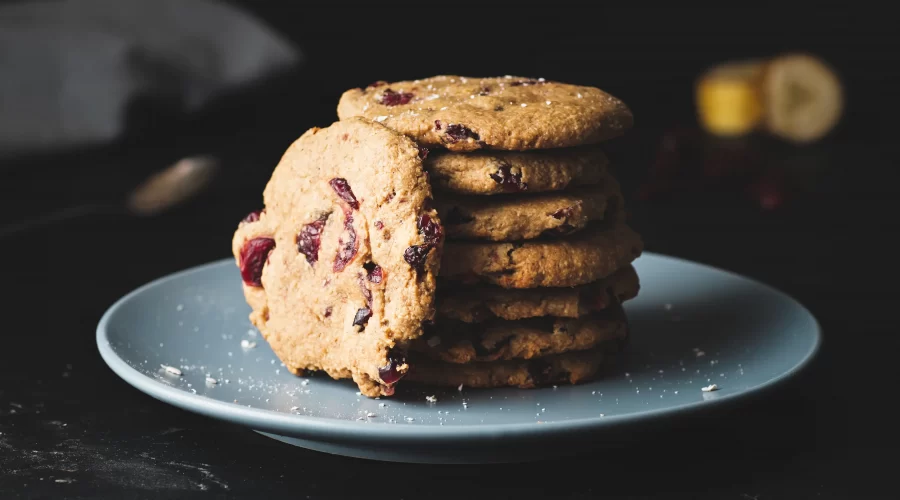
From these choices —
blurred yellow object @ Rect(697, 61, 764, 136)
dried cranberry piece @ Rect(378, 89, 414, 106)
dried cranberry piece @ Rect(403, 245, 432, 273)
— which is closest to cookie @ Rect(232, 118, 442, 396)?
dried cranberry piece @ Rect(403, 245, 432, 273)

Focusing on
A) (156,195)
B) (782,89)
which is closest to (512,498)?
(156,195)

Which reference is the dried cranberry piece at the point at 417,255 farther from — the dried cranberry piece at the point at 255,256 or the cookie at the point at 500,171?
the dried cranberry piece at the point at 255,256

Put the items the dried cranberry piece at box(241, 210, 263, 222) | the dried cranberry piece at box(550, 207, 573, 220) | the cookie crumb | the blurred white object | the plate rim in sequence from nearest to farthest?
the plate rim < the dried cranberry piece at box(550, 207, 573, 220) < the cookie crumb < the dried cranberry piece at box(241, 210, 263, 222) < the blurred white object

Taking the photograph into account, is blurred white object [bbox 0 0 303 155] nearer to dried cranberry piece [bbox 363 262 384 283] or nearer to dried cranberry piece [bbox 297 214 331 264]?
dried cranberry piece [bbox 297 214 331 264]

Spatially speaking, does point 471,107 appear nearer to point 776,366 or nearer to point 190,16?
point 776,366

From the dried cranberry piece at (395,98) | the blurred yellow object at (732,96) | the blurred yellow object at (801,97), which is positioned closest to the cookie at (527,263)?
the dried cranberry piece at (395,98)

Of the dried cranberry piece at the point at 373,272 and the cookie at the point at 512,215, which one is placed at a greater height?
the cookie at the point at 512,215
